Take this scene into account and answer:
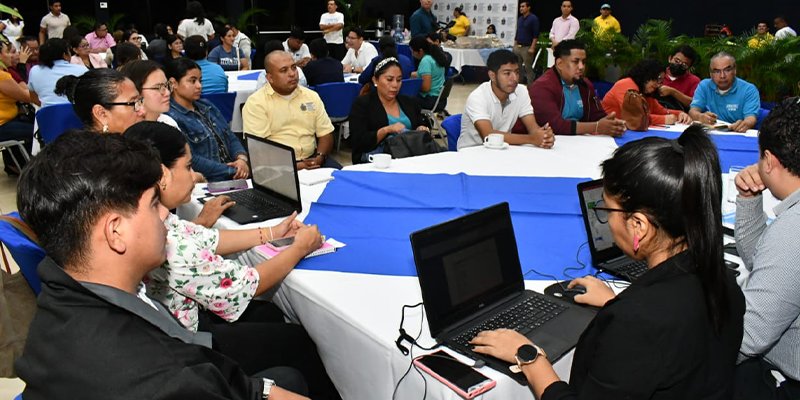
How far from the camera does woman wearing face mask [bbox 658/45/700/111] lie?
514 centimetres

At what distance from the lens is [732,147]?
12.4 ft

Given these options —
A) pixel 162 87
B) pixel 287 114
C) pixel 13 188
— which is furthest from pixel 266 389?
pixel 13 188

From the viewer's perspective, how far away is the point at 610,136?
159 inches

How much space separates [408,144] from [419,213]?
134cm

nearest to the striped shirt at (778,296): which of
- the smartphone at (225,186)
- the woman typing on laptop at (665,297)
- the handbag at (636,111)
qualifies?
the woman typing on laptop at (665,297)

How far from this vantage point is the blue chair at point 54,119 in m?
4.18

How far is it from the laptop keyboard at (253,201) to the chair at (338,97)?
302 cm

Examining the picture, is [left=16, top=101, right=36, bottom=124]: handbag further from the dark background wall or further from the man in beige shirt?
the dark background wall

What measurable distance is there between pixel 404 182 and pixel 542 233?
848 millimetres

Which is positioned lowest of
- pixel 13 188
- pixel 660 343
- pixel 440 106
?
pixel 13 188

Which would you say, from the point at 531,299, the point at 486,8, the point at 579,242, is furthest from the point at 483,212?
the point at 486,8

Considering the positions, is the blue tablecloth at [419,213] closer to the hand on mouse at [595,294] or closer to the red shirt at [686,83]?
the hand on mouse at [595,294]

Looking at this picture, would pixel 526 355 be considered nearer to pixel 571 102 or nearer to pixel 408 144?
pixel 408 144

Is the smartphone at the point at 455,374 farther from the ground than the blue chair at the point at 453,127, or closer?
closer
